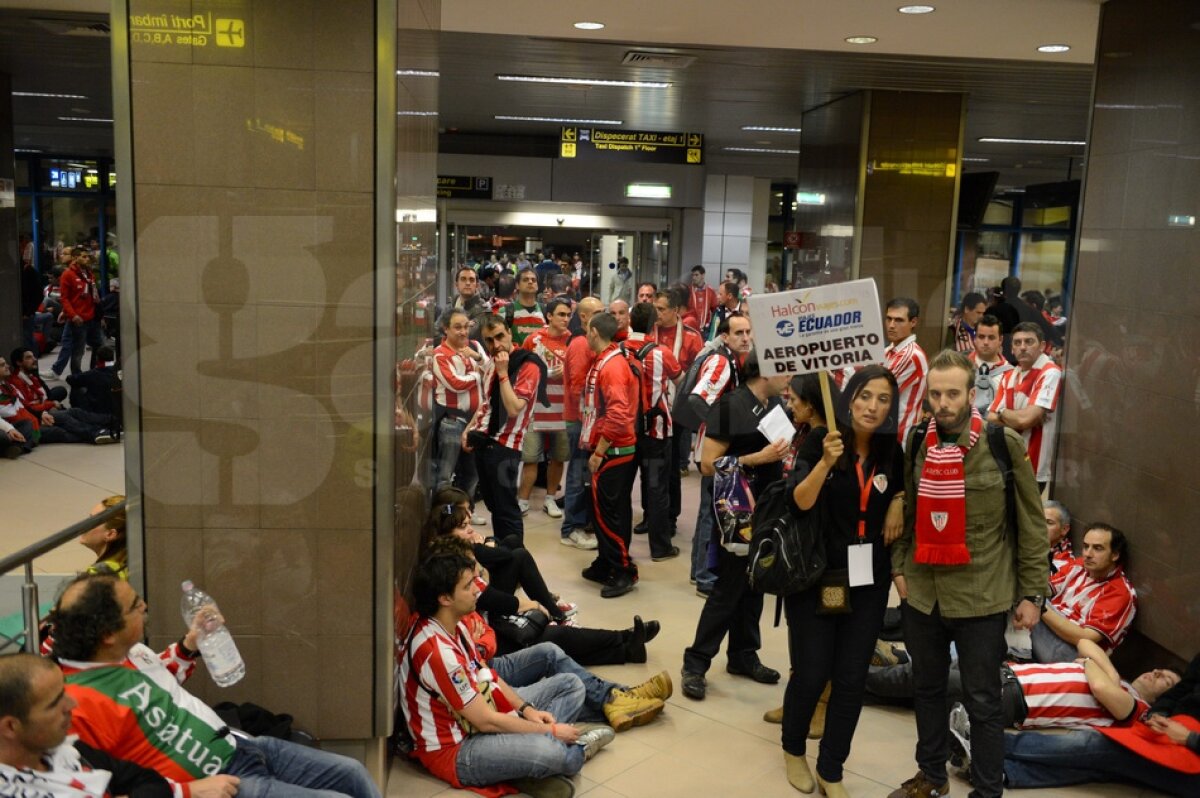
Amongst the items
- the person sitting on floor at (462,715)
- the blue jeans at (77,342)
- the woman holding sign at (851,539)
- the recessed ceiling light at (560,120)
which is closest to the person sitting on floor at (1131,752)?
the woman holding sign at (851,539)

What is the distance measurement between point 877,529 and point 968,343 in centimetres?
729

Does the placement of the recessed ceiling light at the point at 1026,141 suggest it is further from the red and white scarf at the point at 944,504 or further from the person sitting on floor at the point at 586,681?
the red and white scarf at the point at 944,504

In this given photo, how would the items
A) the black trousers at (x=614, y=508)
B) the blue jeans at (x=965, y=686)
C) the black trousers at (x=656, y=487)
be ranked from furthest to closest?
the black trousers at (x=656, y=487) < the black trousers at (x=614, y=508) < the blue jeans at (x=965, y=686)

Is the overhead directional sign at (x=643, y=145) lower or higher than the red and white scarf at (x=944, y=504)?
higher

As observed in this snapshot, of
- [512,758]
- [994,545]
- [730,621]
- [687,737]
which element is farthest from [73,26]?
[994,545]

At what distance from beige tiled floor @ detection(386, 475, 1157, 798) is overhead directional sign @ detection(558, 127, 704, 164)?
7.49 meters

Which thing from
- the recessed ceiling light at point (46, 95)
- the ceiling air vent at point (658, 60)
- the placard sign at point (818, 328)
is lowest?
the placard sign at point (818, 328)

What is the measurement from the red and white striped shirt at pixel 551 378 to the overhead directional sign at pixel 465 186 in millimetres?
7604

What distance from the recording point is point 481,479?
692cm

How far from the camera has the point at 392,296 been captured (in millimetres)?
3729

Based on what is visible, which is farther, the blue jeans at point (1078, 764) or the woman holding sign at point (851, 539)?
the blue jeans at point (1078, 764)

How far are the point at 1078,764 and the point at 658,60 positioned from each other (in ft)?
19.2

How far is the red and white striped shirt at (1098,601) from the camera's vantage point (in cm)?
515

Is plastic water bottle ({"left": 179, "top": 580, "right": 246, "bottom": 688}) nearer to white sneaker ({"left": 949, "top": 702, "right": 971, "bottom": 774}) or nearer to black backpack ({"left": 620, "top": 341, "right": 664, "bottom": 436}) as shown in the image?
white sneaker ({"left": 949, "top": 702, "right": 971, "bottom": 774})
